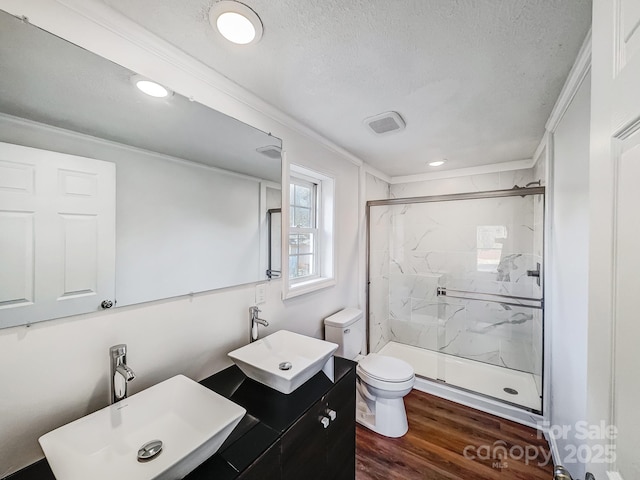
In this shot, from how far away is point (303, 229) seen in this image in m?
2.12

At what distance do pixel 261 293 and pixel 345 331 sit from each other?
924 mm

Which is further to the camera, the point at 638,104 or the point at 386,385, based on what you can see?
the point at 386,385

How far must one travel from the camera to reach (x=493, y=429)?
201cm

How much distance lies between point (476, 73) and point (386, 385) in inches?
82.2

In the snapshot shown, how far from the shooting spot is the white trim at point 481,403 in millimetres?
2051

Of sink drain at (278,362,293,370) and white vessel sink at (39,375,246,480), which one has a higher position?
sink drain at (278,362,293,370)

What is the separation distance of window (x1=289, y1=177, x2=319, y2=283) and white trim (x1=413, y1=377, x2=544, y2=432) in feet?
5.33

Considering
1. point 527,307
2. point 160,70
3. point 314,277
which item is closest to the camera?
point 160,70

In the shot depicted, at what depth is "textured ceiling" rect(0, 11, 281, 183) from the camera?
0.82 metres

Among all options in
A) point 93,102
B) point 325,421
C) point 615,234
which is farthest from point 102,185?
point 615,234

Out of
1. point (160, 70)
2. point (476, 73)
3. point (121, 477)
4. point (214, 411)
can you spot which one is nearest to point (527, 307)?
point (476, 73)

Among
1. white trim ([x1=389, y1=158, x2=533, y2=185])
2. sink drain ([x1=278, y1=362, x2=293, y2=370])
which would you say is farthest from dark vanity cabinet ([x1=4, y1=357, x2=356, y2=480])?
white trim ([x1=389, y1=158, x2=533, y2=185])

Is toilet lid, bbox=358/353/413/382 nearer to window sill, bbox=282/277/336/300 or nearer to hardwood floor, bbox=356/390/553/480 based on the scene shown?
hardwood floor, bbox=356/390/553/480

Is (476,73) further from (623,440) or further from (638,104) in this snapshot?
(623,440)
